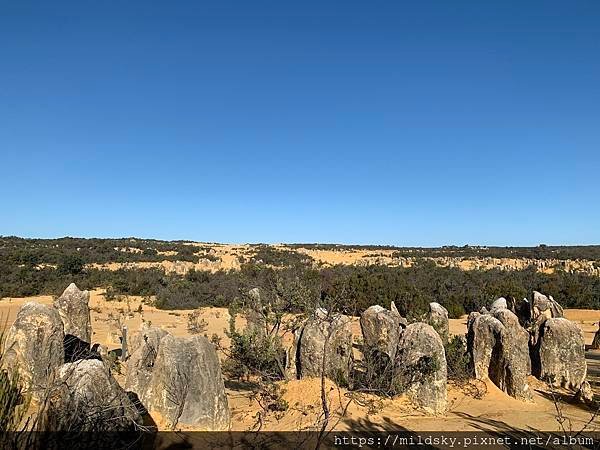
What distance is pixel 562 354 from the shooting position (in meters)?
9.94

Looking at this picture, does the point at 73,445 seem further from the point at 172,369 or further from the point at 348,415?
the point at 348,415

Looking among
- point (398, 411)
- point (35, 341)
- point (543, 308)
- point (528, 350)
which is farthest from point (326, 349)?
point (543, 308)

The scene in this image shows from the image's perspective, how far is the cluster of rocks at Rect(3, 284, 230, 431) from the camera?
4.45 metres

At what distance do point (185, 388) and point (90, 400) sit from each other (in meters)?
2.14

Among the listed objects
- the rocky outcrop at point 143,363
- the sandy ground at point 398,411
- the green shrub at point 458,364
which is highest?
the rocky outcrop at point 143,363

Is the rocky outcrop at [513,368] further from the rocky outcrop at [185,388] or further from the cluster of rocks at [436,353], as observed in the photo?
the rocky outcrop at [185,388]

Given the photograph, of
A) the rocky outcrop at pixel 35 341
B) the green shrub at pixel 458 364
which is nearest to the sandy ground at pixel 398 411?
the green shrub at pixel 458 364

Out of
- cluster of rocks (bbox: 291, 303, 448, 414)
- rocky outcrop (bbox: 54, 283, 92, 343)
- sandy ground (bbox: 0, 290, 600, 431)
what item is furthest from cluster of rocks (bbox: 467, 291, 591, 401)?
rocky outcrop (bbox: 54, 283, 92, 343)

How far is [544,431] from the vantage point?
7297mm

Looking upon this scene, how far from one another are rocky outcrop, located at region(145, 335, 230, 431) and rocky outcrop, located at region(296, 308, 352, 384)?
2.32 m

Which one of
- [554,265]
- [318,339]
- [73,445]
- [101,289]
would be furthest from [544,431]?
[554,265]

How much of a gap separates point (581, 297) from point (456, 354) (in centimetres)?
1887

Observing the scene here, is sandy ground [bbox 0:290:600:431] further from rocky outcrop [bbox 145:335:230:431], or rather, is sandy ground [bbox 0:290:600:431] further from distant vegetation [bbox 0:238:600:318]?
→ distant vegetation [bbox 0:238:600:318]

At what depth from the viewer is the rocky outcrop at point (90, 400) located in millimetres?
4191
